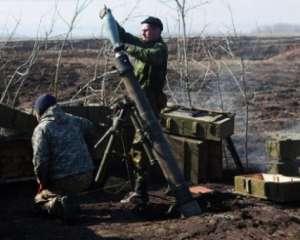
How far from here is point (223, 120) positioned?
8531 millimetres

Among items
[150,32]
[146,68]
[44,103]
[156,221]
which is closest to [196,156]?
[146,68]

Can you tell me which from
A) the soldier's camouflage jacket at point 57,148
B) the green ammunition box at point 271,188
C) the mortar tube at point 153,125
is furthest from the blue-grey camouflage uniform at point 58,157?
the green ammunition box at point 271,188

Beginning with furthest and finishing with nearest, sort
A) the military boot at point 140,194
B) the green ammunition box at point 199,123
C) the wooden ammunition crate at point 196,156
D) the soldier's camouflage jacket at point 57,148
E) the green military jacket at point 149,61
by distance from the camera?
1. the wooden ammunition crate at point 196,156
2. the green ammunition box at point 199,123
3. the military boot at point 140,194
4. the green military jacket at point 149,61
5. the soldier's camouflage jacket at point 57,148

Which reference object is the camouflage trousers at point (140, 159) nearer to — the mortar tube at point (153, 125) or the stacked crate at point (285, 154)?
the mortar tube at point (153, 125)

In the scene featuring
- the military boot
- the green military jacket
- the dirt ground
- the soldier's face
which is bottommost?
the dirt ground

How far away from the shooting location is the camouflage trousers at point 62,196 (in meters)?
6.79

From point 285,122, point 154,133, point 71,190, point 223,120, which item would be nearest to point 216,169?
point 223,120

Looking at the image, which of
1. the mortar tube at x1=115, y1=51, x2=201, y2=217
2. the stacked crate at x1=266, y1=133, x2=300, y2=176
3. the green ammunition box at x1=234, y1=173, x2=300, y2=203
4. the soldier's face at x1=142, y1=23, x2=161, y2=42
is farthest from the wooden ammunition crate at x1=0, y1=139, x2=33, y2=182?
the stacked crate at x1=266, y1=133, x2=300, y2=176

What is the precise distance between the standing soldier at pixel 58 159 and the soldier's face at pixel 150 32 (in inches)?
50.6

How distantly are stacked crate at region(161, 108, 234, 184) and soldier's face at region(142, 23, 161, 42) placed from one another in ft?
4.83

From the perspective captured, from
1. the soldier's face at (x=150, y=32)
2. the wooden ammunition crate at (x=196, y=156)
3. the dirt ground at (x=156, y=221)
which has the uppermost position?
the soldier's face at (x=150, y=32)

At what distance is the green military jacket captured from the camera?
728cm

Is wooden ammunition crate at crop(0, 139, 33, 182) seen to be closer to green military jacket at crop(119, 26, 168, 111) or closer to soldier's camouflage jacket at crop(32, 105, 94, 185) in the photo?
soldier's camouflage jacket at crop(32, 105, 94, 185)

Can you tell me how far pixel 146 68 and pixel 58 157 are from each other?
1524 millimetres
